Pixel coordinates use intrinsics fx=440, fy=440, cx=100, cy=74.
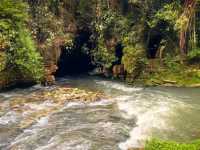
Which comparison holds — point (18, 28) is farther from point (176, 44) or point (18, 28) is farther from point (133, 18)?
point (176, 44)

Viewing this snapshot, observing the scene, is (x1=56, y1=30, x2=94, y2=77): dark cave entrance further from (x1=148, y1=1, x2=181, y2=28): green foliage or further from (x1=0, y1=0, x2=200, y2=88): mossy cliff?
(x1=148, y1=1, x2=181, y2=28): green foliage

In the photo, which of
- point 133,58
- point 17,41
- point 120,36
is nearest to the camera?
point 17,41

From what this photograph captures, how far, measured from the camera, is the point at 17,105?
18438 mm

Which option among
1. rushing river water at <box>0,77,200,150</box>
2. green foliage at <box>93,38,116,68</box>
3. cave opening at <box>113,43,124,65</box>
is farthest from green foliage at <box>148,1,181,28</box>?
rushing river water at <box>0,77,200,150</box>

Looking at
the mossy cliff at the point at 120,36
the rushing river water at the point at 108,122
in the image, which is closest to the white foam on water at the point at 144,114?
the rushing river water at the point at 108,122

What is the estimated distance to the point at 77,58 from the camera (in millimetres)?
29594

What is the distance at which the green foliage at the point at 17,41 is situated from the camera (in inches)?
819

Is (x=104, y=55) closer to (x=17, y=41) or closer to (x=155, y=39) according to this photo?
(x=155, y=39)

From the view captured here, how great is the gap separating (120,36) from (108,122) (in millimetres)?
10762

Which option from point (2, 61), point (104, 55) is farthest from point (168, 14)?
point (2, 61)

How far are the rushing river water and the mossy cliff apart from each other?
9.03 feet

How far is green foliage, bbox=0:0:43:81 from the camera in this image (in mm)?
20812

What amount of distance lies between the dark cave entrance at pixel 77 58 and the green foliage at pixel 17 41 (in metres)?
4.40

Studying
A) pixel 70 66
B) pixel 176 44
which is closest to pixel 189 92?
pixel 176 44
